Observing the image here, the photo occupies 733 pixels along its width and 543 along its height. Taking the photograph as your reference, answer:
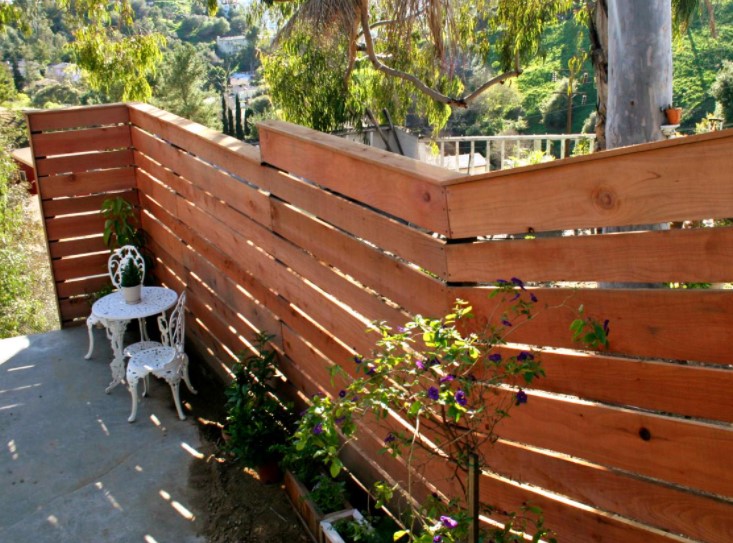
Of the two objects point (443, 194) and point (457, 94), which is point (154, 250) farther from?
point (457, 94)

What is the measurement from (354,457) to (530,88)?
26.8 meters

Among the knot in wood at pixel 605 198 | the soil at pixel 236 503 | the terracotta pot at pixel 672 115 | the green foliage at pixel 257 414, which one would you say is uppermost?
the knot in wood at pixel 605 198

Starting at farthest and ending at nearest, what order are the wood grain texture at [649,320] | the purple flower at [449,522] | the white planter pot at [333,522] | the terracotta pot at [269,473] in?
the terracotta pot at [269,473] < the white planter pot at [333,522] < the purple flower at [449,522] < the wood grain texture at [649,320]

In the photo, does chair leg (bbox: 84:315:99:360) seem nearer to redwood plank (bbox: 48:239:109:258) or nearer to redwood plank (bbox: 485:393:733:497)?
redwood plank (bbox: 48:239:109:258)

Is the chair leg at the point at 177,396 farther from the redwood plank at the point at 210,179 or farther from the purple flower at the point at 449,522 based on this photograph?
the purple flower at the point at 449,522

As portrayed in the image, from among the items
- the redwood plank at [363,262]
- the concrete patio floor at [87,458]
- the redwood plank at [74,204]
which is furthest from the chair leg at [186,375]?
the redwood plank at [74,204]

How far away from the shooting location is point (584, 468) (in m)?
1.92

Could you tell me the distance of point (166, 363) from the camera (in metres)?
3.99

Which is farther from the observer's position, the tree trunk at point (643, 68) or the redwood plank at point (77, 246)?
the redwood plank at point (77, 246)

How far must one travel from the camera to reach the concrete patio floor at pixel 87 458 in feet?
10.2

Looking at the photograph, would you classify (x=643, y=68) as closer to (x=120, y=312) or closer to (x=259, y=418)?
(x=259, y=418)

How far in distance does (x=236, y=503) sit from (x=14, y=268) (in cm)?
1507

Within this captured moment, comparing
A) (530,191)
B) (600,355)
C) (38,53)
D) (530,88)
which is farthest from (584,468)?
(38,53)

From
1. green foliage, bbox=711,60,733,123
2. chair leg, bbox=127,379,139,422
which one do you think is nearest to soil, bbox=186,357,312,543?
chair leg, bbox=127,379,139,422
